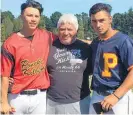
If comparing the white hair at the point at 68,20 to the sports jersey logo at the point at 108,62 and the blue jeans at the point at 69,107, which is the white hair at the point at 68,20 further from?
the blue jeans at the point at 69,107

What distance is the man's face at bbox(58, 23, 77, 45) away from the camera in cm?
533

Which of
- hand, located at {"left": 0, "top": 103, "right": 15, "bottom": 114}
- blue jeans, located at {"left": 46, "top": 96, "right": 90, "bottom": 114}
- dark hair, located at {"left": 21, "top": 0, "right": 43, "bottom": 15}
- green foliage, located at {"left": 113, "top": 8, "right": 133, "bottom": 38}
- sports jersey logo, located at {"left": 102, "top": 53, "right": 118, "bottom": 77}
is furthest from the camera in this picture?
green foliage, located at {"left": 113, "top": 8, "right": 133, "bottom": 38}

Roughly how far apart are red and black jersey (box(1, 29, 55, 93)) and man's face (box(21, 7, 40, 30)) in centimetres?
18

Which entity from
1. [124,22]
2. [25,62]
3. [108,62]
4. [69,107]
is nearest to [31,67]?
[25,62]

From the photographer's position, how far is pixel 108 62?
197 inches

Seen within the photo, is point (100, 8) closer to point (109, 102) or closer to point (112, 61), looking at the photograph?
point (112, 61)

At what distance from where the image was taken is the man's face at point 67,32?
533 cm

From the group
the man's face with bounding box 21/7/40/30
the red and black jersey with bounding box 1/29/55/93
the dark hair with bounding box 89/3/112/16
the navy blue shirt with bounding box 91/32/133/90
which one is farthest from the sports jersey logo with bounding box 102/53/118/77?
the man's face with bounding box 21/7/40/30

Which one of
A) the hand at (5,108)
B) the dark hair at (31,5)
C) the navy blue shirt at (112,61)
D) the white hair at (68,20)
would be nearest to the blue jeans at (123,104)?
the navy blue shirt at (112,61)

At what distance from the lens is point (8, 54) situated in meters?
5.10

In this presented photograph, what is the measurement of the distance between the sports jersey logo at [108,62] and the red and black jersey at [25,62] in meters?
0.89

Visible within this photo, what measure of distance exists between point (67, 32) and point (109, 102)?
3.90 ft

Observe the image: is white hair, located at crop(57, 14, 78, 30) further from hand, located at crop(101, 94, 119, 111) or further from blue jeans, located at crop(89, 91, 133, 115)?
hand, located at crop(101, 94, 119, 111)

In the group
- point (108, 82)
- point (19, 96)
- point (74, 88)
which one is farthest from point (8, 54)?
point (108, 82)
